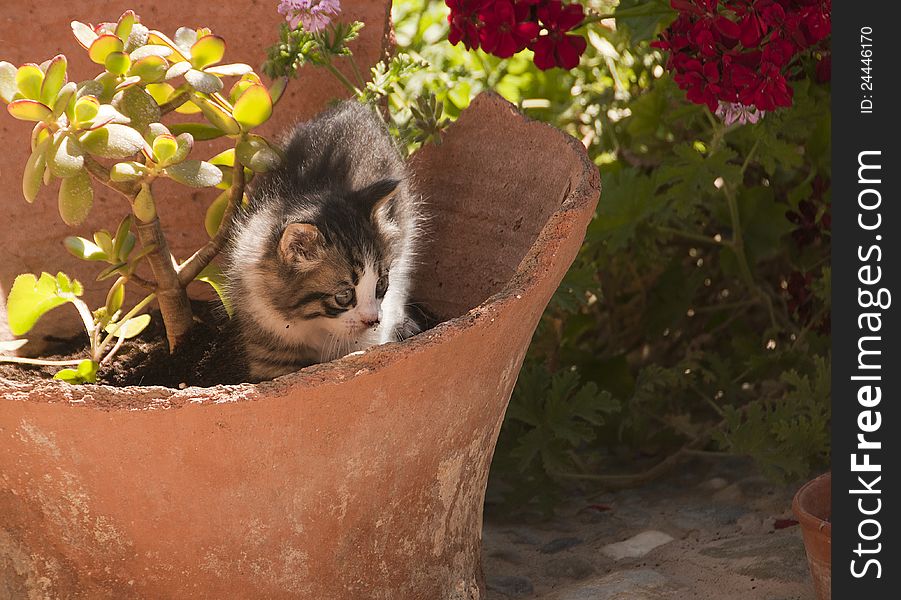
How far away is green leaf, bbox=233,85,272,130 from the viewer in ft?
6.20

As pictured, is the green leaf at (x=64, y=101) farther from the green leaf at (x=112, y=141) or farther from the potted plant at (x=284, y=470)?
the potted plant at (x=284, y=470)

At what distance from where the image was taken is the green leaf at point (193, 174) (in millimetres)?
1758

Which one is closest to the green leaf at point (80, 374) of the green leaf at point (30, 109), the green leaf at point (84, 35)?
the green leaf at point (30, 109)

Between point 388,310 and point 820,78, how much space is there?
1155mm

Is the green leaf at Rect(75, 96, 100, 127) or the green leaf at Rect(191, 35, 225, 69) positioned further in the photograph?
the green leaf at Rect(191, 35, 225, 69)

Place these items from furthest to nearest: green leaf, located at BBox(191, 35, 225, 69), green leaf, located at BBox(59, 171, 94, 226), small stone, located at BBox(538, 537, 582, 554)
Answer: small stone, located at BBox(538, 537, 582, 554), green leaf, located at BBox(191, 35, 225, 69), green leaf, located at BBox(59, 171, 94, 226)

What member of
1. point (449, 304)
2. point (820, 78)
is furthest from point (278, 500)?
point (820, 78)

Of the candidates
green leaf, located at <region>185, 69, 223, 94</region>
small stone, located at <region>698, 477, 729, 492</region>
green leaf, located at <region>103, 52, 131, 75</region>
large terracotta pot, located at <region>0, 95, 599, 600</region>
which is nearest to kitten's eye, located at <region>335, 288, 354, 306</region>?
large terracotta pot, located at <region>0, 95, 599, 600</region>

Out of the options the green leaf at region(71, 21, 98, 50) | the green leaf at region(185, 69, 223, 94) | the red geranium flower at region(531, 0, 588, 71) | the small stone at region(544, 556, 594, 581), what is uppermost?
the red geranium flower at region(531, 0, 588, 71)

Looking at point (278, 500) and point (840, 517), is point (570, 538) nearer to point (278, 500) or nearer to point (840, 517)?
point (840, 517)

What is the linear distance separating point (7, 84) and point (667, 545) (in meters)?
1.62

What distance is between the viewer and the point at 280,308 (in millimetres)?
2154

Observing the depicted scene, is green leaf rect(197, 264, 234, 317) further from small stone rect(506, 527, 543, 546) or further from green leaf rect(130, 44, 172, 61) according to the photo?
small stone rect(506, 527, 543, 546)

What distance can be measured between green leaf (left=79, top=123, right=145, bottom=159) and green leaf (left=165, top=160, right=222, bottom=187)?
95 mm
